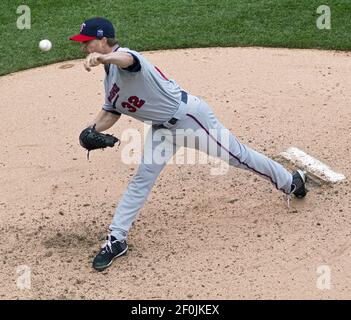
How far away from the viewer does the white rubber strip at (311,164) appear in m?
5.89

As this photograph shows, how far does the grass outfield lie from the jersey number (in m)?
4.10

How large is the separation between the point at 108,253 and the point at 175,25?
5117 mm

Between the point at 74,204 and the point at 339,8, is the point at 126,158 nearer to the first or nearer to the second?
the point at 74,204

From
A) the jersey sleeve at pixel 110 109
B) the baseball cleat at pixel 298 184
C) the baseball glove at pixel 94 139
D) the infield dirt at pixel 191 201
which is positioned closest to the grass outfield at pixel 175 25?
the infield dirt at pixel 191 201

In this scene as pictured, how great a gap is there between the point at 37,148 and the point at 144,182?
2.10 m

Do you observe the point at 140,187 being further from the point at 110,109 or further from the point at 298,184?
the point at 298,184

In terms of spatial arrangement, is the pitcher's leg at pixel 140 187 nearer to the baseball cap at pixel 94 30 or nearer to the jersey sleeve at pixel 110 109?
the jersey sleeve at pixel 110 109

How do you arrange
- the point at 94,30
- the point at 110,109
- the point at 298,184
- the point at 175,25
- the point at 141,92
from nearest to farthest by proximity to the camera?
the point at 94,30, the point at 141,92, the point at 110,109, the point at 298,184, the point at 175,25

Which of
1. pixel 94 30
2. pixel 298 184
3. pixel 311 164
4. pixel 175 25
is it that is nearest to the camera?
pixel 94 30

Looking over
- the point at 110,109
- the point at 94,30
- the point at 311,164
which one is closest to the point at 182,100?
the point at 110,109

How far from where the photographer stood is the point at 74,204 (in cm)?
583

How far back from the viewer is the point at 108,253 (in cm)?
500

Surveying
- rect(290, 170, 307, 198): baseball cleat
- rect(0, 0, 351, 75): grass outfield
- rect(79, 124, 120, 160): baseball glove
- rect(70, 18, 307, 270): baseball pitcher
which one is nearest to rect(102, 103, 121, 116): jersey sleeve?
rect(70, 18, 307, 270): baseball pitcher

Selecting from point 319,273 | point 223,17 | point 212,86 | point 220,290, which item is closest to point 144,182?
point 220,290
